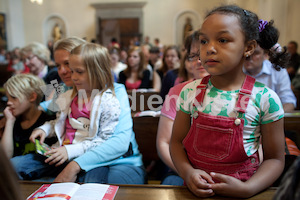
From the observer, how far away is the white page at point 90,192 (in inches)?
38.8

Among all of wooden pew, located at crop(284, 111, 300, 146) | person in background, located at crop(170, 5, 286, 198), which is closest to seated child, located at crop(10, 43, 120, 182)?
person in background, located at crop(170, 5, 286, 198)

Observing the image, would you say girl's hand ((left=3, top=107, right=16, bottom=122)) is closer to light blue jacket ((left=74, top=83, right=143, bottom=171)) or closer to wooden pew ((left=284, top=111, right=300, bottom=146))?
light blue jacket ((left=74, top=83, right=143, bottom=171))

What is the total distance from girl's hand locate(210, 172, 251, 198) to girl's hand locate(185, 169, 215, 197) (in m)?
0.02

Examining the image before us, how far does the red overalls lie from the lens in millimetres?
985

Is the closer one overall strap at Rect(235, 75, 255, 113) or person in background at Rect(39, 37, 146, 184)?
overall strap at Rect(235, 75, 255, 113)

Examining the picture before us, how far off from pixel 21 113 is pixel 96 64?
2.37 feet

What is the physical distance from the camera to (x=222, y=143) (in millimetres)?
994

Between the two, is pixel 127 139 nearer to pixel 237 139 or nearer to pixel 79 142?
pixel 79 142

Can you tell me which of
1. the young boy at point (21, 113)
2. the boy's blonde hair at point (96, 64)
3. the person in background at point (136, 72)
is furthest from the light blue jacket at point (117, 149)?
the person in background at point (136, 72)

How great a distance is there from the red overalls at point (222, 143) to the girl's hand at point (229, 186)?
0.09 m

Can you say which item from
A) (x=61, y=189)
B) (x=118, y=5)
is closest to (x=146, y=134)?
(x=61, y=189)

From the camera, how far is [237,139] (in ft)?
3.22

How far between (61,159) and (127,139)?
0.40 metres

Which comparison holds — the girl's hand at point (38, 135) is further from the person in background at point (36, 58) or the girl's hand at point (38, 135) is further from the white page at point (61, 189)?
the person in background at point (36, 58)
